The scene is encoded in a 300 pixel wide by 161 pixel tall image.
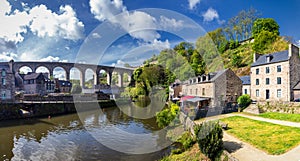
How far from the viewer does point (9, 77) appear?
24.1 m

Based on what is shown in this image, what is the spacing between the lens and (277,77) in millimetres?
18172

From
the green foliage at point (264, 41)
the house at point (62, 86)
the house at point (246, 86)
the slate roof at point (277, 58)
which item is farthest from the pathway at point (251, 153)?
the house at point (62, 86)

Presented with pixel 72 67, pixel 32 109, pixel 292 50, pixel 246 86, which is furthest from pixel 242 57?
pixel 72 67

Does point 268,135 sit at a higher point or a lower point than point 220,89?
lower

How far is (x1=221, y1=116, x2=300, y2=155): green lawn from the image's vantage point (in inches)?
311

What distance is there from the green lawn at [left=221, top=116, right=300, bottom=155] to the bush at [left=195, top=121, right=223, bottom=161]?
2.08 m

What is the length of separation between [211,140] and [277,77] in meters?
15.1

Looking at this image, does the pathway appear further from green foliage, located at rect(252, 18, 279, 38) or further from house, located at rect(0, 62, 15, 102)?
green foliage, located at rect(252, 18, 279, 38)

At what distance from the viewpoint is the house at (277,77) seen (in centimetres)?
1712

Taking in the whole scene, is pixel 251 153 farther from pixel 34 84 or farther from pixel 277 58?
pixel 34 84

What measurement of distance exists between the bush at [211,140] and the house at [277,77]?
1404 cm

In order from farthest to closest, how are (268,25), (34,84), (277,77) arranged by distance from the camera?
(34,84), (268,25), (277,77)

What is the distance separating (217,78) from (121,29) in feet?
38.5

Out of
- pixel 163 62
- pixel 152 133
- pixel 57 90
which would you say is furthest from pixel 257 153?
pixel 57 90
